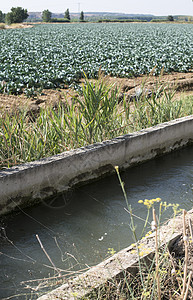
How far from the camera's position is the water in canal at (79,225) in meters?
3.10

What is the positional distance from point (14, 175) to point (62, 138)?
1133mm

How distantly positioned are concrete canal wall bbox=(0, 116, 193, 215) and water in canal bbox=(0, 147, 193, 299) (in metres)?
0.12

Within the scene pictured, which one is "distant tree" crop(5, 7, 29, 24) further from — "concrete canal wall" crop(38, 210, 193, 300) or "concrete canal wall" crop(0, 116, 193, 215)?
"concrete canal wall" crop(38, 210, 193, 300)

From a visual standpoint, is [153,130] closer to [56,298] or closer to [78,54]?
[56,298]

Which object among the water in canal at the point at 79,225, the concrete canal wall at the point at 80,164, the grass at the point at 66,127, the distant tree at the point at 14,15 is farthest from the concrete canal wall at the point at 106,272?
the distant tree at the point at 14,15

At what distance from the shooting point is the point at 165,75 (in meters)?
12.9

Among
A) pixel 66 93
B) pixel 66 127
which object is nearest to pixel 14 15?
pixel 66 93

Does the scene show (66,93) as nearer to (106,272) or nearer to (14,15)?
(106,272)

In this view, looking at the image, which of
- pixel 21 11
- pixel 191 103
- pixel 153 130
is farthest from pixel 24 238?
pixel 21 11

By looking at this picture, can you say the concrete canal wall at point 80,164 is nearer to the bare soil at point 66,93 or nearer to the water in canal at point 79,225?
the water in canal at point 79,225

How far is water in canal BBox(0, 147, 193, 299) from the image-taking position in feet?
10.2

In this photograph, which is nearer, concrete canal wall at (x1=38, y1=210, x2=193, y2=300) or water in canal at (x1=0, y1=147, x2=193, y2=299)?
concrete canal wall at (x1=38, y1=210, x2=193, y2=300)

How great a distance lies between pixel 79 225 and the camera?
A: 12.4 ft

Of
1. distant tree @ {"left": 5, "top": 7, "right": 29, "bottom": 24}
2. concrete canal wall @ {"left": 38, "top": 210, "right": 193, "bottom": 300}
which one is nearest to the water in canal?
concrete canal wall @ {"left": 38, "top": 210, "right": 193, "bottom": 300}
